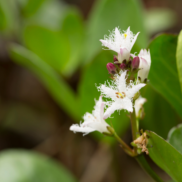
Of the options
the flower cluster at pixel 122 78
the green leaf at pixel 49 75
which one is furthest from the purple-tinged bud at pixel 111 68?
the green leaf at pixel 49 75

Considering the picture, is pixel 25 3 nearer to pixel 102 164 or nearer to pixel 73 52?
pixel 73 52

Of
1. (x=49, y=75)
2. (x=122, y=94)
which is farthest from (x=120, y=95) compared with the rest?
(x=49, y=75)

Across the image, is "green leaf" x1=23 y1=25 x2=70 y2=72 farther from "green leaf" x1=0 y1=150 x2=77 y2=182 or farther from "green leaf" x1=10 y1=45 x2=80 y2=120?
"green leaf" x1=0 y1=150 x2=77 y2=182

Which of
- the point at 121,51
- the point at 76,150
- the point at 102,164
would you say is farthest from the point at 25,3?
the point at 121,51

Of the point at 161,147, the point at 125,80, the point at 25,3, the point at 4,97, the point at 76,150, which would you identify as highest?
the point at 25,3

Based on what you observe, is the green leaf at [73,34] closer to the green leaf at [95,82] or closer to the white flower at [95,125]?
the green leaf at [95,82]

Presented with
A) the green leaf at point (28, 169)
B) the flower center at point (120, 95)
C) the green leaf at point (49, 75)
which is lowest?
the flower center at point (120, 95)

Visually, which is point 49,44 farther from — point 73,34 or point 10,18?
point 10,18
